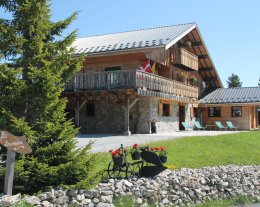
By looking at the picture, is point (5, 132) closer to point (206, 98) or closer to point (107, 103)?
point (107, 103)

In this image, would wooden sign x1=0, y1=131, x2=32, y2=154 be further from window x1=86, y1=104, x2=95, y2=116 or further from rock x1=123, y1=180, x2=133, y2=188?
window x1=86, y1=104, x2=95, y2=116

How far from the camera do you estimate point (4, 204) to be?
5.80 meters

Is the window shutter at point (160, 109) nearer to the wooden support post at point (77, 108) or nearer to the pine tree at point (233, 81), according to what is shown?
the wooden support post at point (77, 108)

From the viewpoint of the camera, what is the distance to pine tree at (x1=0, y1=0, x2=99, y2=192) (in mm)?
6620

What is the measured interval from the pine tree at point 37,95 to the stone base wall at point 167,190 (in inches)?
15.3

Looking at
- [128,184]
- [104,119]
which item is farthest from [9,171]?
[104,119]

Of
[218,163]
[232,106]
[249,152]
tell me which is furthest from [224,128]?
[218,163]

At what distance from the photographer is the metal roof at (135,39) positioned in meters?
21.0

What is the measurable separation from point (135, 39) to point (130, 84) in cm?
499

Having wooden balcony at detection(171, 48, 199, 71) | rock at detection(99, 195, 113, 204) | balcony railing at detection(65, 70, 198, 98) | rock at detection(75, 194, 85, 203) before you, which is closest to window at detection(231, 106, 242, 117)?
wooden balcony at detection(171, 48, 199, 71)

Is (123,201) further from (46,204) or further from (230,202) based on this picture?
(230,202)

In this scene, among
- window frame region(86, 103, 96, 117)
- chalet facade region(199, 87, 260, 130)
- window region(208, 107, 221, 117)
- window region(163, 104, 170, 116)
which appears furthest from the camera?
window region(208, 107, 221, 117)

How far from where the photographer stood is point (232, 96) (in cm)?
3141

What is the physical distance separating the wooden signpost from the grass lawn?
12.1 feet
